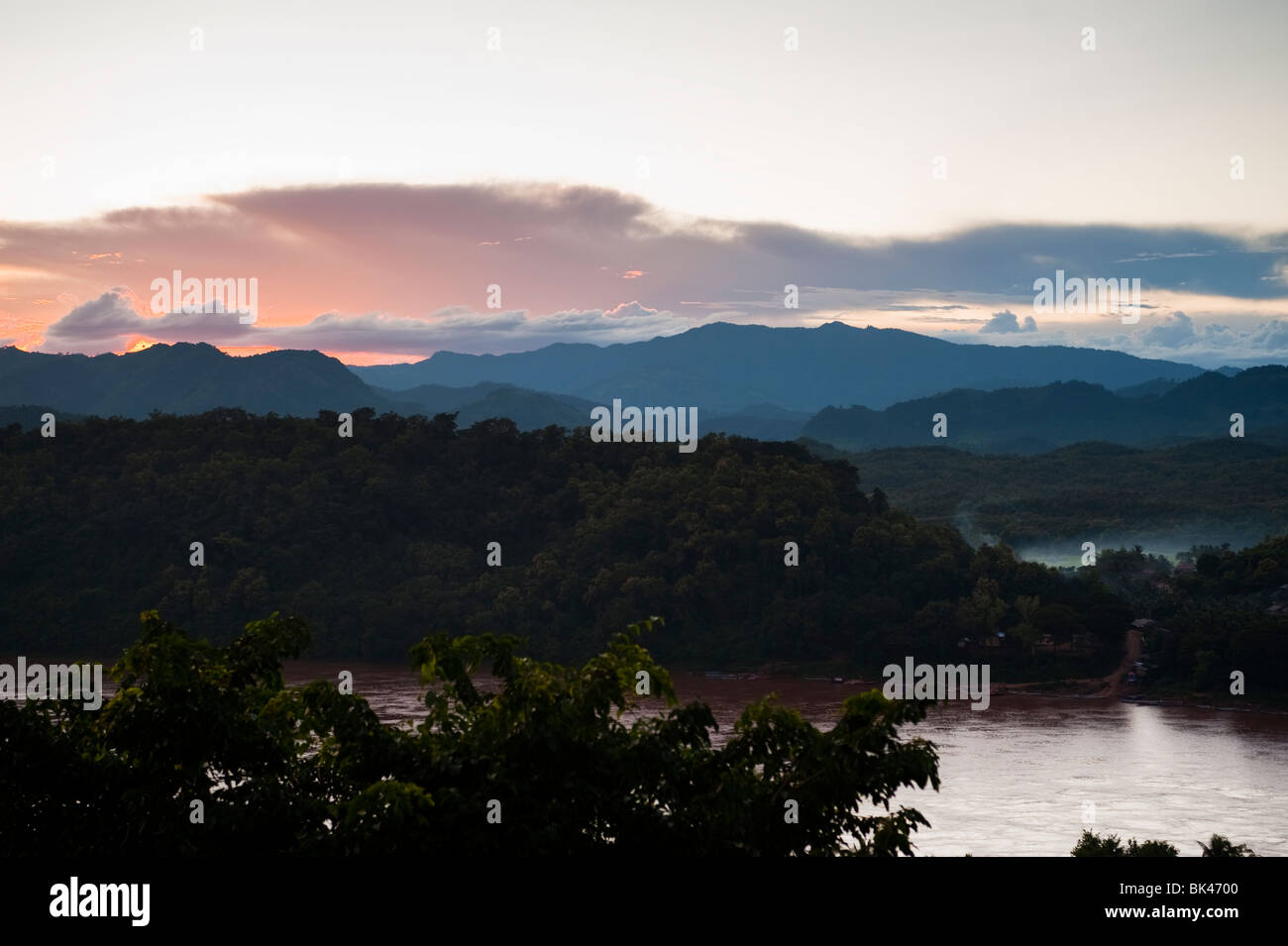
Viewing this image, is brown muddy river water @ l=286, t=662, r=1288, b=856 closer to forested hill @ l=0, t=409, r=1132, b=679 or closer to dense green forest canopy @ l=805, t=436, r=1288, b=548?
forested hill @ l=0, t=409, r=1132, b=679

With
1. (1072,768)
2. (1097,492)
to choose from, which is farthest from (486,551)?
(1097,492)

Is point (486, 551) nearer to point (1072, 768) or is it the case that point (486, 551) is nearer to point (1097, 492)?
point (1072, 768)

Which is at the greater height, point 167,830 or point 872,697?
point 872,697

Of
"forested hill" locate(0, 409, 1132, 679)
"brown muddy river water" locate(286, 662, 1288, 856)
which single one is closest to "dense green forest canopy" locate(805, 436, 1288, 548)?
"forested hill" locate(0, 409, 1132, 679)

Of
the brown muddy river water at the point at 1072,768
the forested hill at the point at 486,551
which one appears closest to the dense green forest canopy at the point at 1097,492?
the forested hill at the point at 486,551

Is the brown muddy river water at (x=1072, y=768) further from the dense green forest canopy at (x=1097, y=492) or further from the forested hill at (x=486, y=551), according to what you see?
the dense green forest canopy at (x=1097, y=492)

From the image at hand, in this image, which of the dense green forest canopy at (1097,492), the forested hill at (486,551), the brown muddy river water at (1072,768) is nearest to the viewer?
the brown muddy river water at (1072,768)
